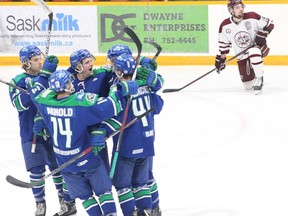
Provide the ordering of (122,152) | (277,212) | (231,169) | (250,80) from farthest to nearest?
(250,80) < (231,169) < (277,212) < (122,152)

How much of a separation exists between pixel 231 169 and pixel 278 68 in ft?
13.3

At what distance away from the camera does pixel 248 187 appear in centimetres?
498

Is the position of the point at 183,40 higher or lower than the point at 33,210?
higher

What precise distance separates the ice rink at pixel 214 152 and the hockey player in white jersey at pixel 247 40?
0.62 ft

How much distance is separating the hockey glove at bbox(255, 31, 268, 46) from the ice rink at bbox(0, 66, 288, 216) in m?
0.50

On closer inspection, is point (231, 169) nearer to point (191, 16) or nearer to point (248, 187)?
point (248, 187)

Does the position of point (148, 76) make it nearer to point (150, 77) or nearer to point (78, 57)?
point (150, 77)

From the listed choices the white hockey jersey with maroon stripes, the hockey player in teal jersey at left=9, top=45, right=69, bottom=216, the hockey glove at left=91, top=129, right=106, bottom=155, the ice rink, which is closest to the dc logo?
the ice rink

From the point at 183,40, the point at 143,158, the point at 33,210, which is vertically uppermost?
the point at 183,40

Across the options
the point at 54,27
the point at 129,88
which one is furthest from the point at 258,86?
the point at 129,88

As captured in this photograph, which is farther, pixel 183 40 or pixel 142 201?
pixel 183 40

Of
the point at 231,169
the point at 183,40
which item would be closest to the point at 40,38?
the point at 183,40

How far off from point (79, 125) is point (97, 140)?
111mm

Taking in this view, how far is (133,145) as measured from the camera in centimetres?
407
